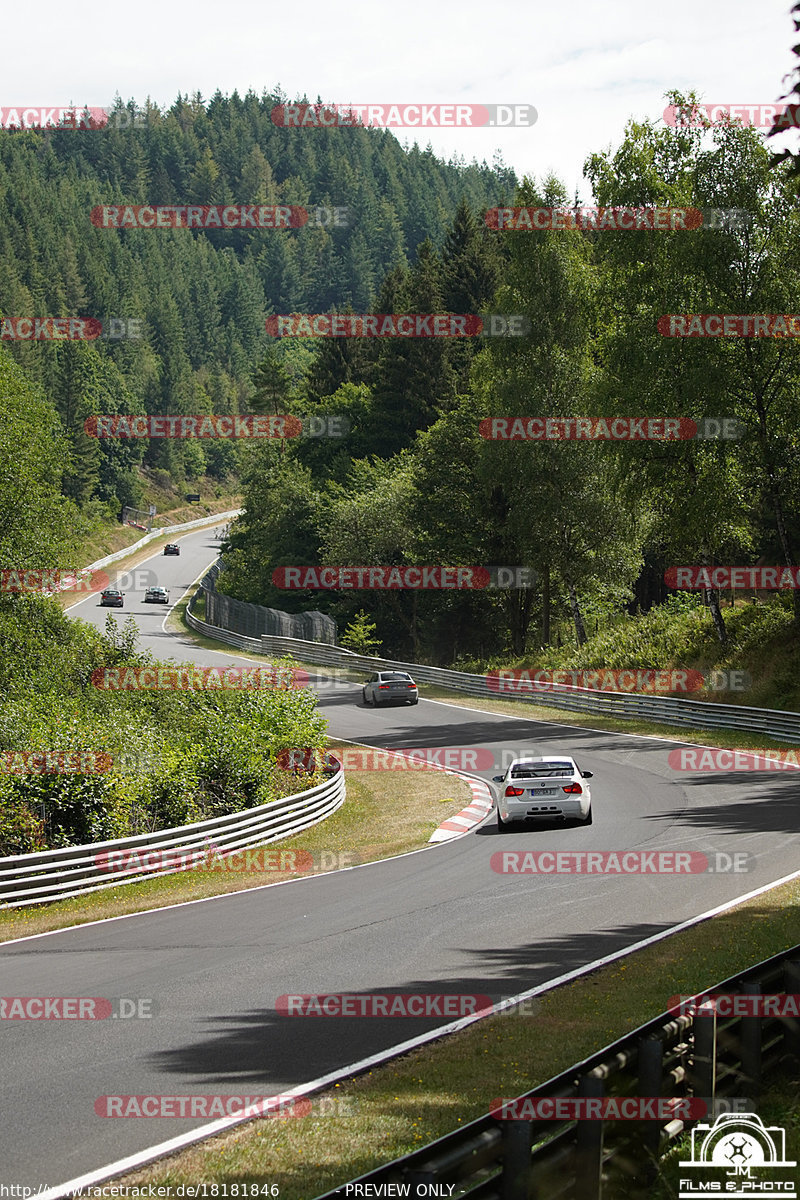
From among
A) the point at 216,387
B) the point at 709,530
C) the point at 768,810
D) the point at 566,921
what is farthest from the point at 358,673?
the point at 216,387

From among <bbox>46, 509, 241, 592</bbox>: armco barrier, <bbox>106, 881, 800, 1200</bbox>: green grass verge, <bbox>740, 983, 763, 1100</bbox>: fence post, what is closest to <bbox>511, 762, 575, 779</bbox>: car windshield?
<bbox>106, 881, 800, 1200</bbox>: green grass verge

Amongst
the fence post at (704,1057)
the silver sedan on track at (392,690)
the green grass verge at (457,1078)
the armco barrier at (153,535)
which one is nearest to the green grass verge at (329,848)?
the green grass verge at (457,1078)

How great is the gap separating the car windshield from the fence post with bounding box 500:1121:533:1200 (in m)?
14.6

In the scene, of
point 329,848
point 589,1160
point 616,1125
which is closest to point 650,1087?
point 616,1125

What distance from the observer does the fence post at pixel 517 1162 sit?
5.12m

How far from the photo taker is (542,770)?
19.8 m

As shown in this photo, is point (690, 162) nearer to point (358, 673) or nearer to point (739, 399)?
point (739, 399)

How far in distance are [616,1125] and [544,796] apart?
44.5ft

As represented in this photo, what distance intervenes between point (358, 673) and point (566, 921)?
3889 cm

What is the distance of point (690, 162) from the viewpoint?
3422cm

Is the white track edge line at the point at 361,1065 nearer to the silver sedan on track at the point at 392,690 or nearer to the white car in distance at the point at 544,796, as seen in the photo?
the white car in distance at the point at 544,796

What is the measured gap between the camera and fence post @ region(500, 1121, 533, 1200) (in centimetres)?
512

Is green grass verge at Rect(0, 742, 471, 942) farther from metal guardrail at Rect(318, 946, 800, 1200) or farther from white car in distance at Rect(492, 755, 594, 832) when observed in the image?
metal guardrail at Rect(318, 946, 800, 1200)

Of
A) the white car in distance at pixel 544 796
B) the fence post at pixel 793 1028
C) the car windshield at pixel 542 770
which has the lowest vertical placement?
the white car in distance at pixel 544 796
